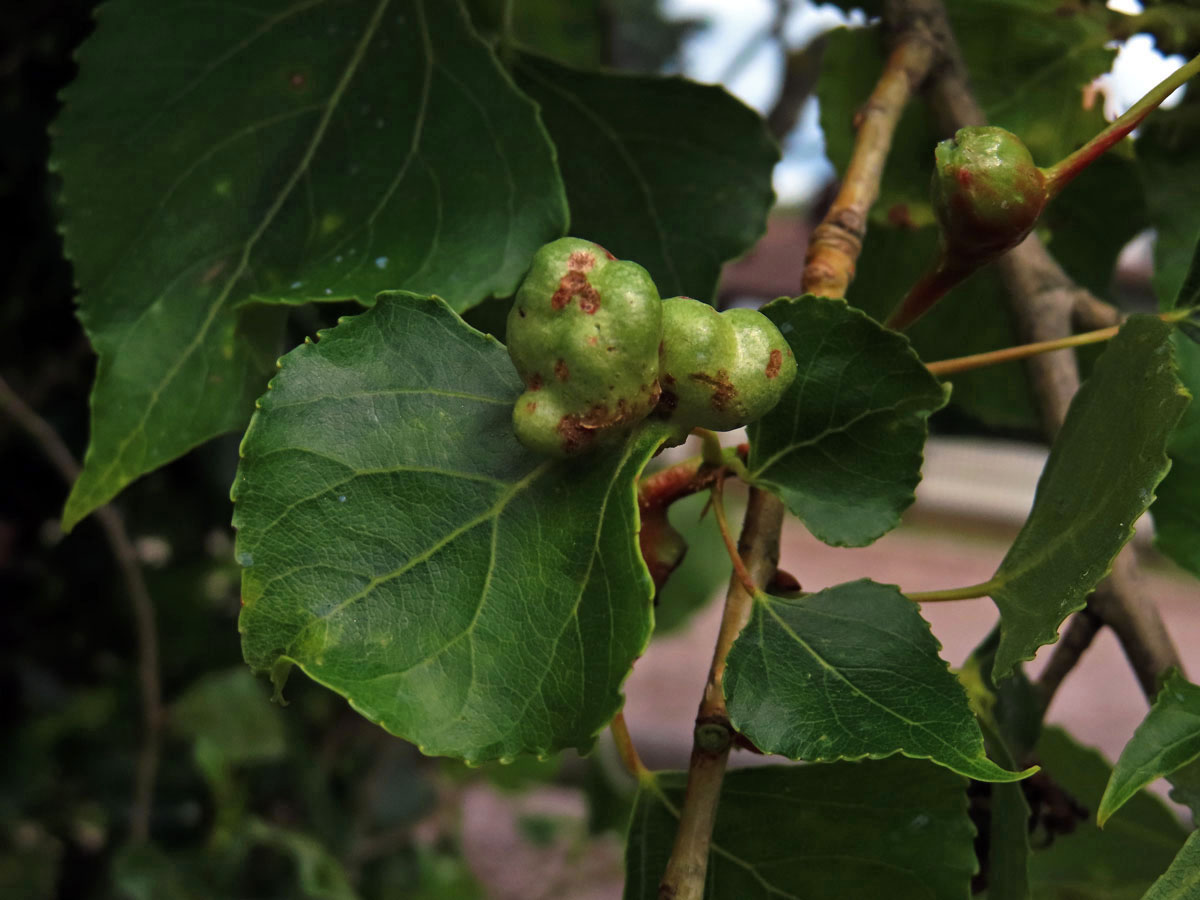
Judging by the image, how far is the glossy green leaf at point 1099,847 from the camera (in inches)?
16.7

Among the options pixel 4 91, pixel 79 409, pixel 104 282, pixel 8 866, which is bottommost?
pixel 8 866

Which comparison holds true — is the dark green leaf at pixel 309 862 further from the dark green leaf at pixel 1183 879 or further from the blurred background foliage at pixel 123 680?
the dark green leaf at pixel 1183 879

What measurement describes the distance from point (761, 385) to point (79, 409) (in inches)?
25.5

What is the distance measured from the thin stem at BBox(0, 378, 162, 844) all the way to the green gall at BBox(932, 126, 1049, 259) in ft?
1.87

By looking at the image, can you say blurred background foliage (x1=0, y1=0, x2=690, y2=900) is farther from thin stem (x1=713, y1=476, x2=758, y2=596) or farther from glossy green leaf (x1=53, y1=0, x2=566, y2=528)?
thin stem (x1=713, y1=476, x2=758, y2=596)

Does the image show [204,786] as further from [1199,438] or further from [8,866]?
[1199,438]

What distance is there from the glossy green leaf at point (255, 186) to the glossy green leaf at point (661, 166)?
0.24 feet

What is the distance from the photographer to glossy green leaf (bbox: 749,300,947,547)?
296 mm

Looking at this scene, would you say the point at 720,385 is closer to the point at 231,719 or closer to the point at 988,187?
the point at 988,187

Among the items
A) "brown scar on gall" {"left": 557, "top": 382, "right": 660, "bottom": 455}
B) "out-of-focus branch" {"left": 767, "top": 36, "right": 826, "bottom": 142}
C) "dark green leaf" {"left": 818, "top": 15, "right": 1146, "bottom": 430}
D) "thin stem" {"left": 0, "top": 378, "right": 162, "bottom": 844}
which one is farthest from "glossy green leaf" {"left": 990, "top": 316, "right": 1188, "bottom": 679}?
"out-of-focus branch" {"left": 767, "top": 36, "right": 826, "bottom": 142}

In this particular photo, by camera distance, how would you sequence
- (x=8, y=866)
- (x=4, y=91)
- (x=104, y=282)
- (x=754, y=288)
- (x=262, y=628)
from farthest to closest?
(x=754, y=288)
(x=8, y=866)
(x=4, y=91)
(x=104, y=282)
(x=262, y=628)

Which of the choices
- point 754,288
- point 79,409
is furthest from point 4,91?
point 754,288

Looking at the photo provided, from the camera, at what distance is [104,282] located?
15.4 inches

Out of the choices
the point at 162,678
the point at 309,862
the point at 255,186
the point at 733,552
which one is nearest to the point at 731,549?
the point at 733,552
